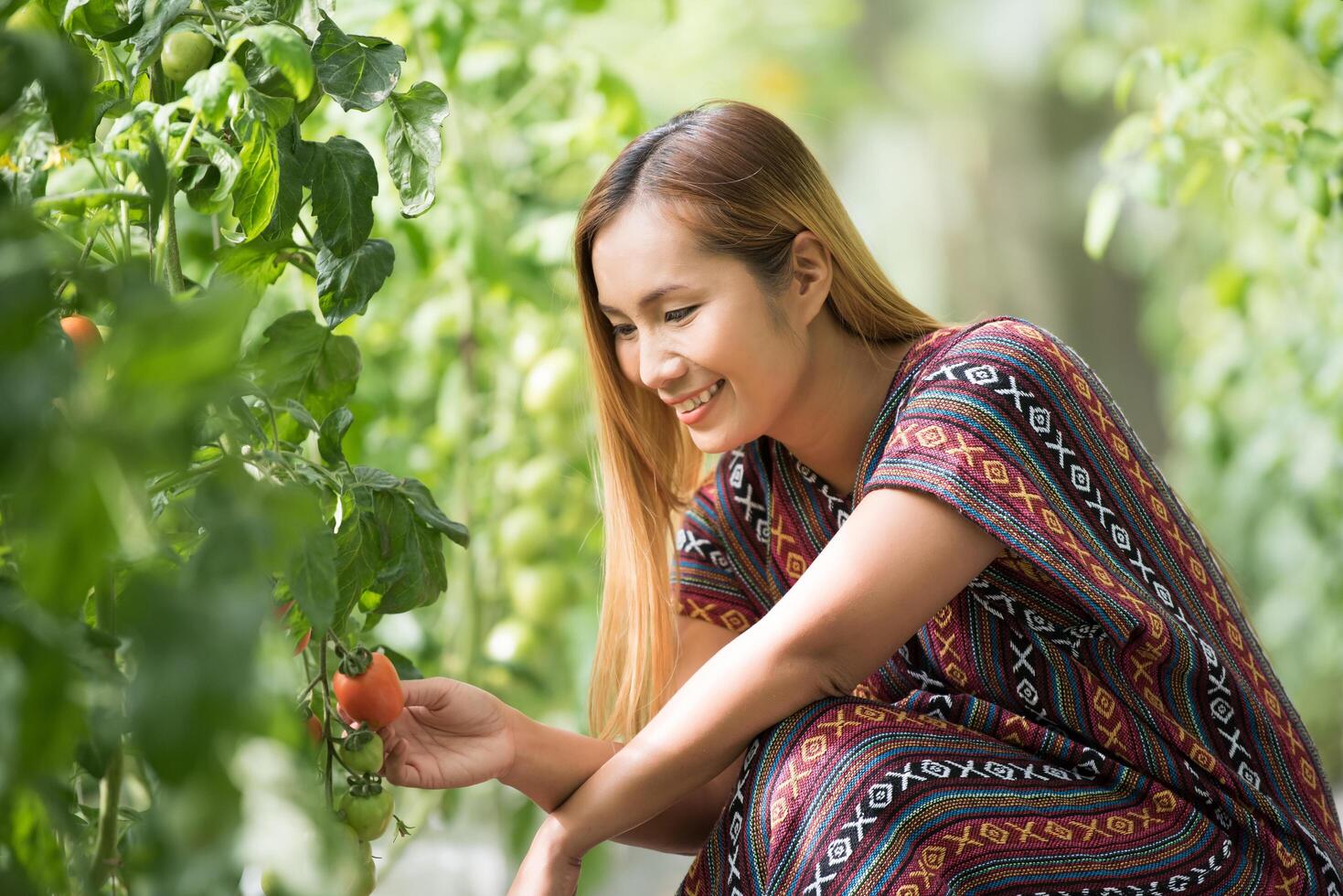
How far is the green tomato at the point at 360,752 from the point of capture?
834 millimetres

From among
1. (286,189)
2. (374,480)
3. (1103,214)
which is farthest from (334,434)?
(1103,214)

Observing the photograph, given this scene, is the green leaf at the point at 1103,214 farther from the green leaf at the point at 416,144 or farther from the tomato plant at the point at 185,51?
the tomato plant at the point at 185,51

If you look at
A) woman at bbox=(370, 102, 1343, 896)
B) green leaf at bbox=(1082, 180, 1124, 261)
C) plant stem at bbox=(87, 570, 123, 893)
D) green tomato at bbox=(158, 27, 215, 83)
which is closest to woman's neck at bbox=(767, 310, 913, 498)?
woman at bbox=(370, 102, 1343, 896)

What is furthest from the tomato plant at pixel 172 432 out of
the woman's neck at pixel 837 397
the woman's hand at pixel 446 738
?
the woman's neck at pixel 837 397

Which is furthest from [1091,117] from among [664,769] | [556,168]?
[664,769]

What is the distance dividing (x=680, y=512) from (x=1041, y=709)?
16.1 inches

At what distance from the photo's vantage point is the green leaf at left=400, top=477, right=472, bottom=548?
856 mm

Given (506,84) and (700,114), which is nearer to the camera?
Answer: (700,114)

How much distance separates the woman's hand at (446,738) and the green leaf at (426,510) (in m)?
0.16

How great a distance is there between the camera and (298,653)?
33.2 inches

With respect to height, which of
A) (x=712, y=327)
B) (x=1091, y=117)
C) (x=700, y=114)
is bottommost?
(x=1091, y=117)

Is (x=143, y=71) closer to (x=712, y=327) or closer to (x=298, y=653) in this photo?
(x=298, y=653)

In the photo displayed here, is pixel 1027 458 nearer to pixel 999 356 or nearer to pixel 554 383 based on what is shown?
pixel 999 356

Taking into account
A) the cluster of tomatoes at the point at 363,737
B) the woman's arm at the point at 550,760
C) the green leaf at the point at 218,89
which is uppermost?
the green leaf at the point at 218,89
